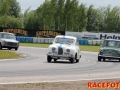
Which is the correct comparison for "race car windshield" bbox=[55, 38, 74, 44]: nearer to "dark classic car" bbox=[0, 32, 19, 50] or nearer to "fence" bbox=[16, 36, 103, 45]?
"dark classic car" bbox=[0, 32, 19, 50]

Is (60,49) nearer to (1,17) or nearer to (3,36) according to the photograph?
(3,36)

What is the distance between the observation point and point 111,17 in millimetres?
131375

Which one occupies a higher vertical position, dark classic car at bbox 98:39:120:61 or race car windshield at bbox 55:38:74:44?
race car windshield at bbox 55:38:74:44

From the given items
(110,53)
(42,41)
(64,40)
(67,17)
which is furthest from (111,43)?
(67,17)

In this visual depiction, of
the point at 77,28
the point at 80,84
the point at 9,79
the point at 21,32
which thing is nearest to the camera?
the point at 80,84

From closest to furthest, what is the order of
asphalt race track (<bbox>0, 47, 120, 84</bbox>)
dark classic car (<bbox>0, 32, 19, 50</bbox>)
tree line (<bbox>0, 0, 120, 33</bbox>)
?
asphalt race track (<bbox>0, 47, 120, 84</bbox>), dark classic car (<bbox>0, 32, 19, 50</bbox>), tree line (<bbox>0, 0, 120, 33</bbox>)

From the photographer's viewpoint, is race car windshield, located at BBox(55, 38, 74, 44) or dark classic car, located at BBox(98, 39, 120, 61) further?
dark classic car, located at BBox(98, 39, 120, 61)

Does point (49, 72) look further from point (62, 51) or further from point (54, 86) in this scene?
point (62, 51)

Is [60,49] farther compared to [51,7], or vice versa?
[51,7]

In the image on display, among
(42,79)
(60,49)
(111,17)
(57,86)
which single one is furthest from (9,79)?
(111,17)

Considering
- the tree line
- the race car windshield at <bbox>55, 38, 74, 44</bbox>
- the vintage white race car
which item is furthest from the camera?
the tree line

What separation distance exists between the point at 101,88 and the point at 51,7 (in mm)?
90781

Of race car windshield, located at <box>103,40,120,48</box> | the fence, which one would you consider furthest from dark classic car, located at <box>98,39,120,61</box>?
the fence

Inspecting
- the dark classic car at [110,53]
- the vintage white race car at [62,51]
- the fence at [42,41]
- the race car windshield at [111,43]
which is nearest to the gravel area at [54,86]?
the vintage white race car at [62,51]
